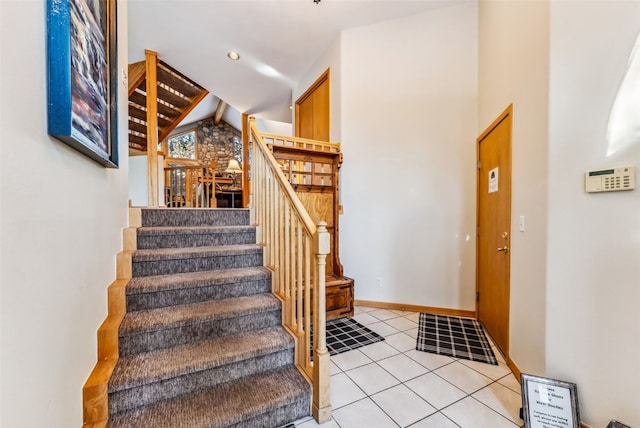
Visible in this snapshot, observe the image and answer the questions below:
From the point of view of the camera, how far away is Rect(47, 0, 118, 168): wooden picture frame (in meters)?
0.89

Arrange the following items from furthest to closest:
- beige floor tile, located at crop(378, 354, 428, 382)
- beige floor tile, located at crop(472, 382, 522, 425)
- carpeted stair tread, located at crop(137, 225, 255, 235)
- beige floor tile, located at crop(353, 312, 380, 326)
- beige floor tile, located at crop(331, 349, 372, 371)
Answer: beige floor tile, located at crop(353, 312, 380, 326)
carpeted stair tread, located at crop(137, 225, 255, 235)
beige floor tile, located at crop(331, 349, 372, 371)
beige floor tile, located at crop(378, 354, 428, 382)
beige floor tile, located at crop(472, 382, 522, 425)

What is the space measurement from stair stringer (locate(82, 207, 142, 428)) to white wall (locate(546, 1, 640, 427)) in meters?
2.41

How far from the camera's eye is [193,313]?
1.78 metres

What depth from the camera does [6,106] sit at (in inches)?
27.3

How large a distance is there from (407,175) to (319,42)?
2292mm

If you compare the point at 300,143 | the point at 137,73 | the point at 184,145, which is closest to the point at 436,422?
the point at 300,143

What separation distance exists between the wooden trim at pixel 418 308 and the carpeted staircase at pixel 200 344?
67.5 inches

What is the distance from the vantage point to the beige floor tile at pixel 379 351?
2.29 meters

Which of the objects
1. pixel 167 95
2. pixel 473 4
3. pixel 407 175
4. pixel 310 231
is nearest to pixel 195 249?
pixel 310 231

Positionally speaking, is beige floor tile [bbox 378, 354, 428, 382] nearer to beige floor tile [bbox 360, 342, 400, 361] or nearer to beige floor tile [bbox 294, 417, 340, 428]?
beige floor tile [bbox 360, 342, 400, 361]

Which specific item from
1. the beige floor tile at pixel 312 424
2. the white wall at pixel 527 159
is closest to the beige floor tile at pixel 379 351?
the beige floor tile at pixel 312 424

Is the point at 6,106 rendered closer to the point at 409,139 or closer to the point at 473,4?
the point at 409,139

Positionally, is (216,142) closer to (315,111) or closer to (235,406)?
(315,111)

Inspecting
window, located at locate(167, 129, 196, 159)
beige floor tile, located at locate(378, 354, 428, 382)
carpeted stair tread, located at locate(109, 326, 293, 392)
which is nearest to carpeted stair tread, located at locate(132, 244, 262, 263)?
carpeted stair tread, located at locate(109, 326, 293, 392)
